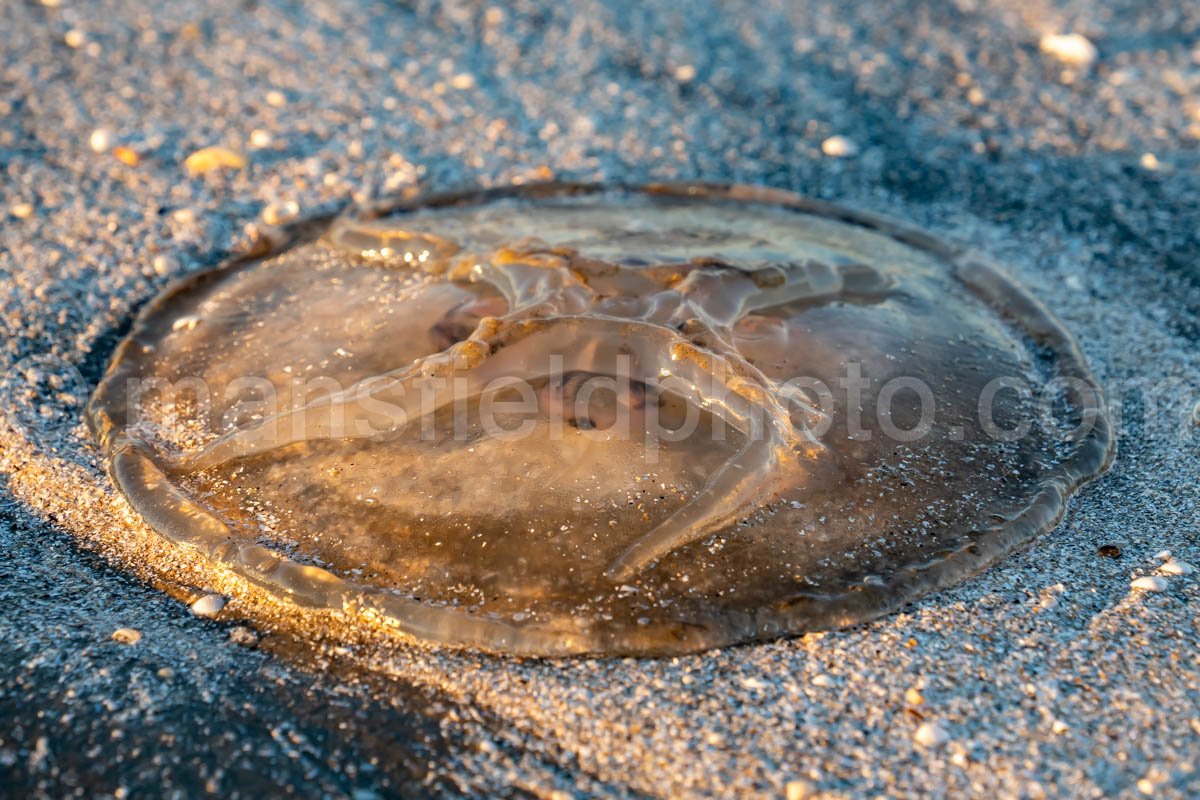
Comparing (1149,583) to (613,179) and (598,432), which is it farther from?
(613,179)

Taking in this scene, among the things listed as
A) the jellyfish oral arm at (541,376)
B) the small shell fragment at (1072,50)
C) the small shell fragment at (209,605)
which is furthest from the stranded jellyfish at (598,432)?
the small shell fragment at (1072,50)

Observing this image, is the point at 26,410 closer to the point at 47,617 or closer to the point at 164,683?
the point at 47,617

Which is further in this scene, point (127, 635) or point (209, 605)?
point (209, 605)

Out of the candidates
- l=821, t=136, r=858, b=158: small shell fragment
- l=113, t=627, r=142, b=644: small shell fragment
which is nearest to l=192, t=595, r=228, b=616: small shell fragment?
l=113, t=627, r=142, b=644: small shell fragment

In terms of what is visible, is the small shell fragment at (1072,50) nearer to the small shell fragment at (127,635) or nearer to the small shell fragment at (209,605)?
the small shell fragment at (209,605)

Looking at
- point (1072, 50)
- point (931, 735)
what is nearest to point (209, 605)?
point (931, 735)
